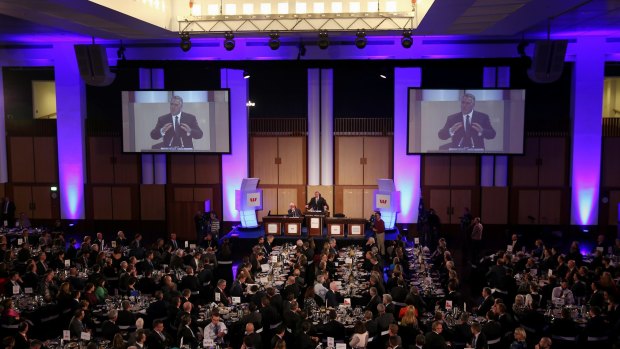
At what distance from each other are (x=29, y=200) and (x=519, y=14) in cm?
1740

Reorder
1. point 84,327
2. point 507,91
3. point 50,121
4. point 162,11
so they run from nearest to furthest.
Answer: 1. point 84,327
2. point 162,11
3. point 507,91
4. point 50,121

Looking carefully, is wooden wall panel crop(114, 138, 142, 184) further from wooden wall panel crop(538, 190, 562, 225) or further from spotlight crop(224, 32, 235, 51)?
wooden wall panel crop(538, 190, 562, 225)

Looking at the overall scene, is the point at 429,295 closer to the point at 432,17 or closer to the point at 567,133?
the point at 432,17

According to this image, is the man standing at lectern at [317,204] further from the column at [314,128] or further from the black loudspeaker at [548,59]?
the black loudspeaker at [548,59]

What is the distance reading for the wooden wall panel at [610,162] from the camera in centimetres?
1986

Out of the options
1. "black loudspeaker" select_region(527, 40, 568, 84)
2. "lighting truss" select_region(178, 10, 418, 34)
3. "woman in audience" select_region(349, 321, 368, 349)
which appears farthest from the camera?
"black loudspeaker" select_region(527, 40, 568, 84)

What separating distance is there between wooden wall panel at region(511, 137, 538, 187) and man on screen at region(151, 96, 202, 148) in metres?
10.5

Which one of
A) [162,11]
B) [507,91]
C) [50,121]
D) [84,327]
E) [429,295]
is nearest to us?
[84,327]

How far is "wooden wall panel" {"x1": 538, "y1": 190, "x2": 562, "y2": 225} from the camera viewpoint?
20219 mm

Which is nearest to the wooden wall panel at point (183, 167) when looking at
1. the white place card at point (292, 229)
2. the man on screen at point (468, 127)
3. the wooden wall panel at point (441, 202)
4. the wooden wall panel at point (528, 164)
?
the white place card at point (292, 229)

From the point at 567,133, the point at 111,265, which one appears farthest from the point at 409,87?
the point at 111,265

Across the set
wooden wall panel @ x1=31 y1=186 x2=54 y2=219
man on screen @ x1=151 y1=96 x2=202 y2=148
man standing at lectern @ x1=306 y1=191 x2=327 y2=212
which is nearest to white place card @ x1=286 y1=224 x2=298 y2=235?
man standing at lectern @ x1=306 y1=191 x2=327 y2=212

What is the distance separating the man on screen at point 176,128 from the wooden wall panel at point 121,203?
94.1 inches

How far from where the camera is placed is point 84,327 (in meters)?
9.58
